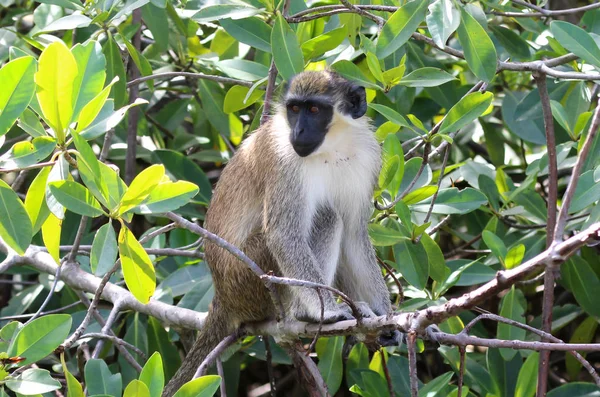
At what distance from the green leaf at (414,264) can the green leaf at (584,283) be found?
4.68ft

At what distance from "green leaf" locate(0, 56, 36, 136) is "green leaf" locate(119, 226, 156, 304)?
2.28 feet

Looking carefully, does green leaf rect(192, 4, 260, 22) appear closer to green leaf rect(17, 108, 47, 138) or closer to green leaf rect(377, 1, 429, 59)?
green leaf rect(377, 1, 429, 59)

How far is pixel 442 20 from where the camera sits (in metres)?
4.46

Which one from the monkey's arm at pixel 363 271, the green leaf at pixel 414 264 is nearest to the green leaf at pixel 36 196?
the green leaf at pixel 414 264

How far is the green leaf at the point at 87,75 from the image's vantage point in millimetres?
3977

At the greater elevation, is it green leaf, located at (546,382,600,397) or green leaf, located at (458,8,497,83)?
green leaf, located at (458,8,497,83)

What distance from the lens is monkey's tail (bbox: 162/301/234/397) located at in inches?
211

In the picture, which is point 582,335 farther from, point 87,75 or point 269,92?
point 87,75

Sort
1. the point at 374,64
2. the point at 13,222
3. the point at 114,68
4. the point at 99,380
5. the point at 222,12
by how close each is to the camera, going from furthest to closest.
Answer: the point at 114,68
the point at 222,12
the point at 374,64
the point at 99,380
the point at 13,222

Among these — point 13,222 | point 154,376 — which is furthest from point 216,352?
point 13,222

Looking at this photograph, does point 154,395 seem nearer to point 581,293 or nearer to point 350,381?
point 350,381

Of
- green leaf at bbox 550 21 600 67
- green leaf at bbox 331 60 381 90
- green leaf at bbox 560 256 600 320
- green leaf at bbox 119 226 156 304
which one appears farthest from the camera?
green leaf at bbox 560 256 600 320

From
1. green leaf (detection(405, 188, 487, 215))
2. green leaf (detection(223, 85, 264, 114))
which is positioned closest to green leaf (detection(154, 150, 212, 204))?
green leaf (detection(223, 85, 264, 114))

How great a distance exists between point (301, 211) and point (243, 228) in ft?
1.65
